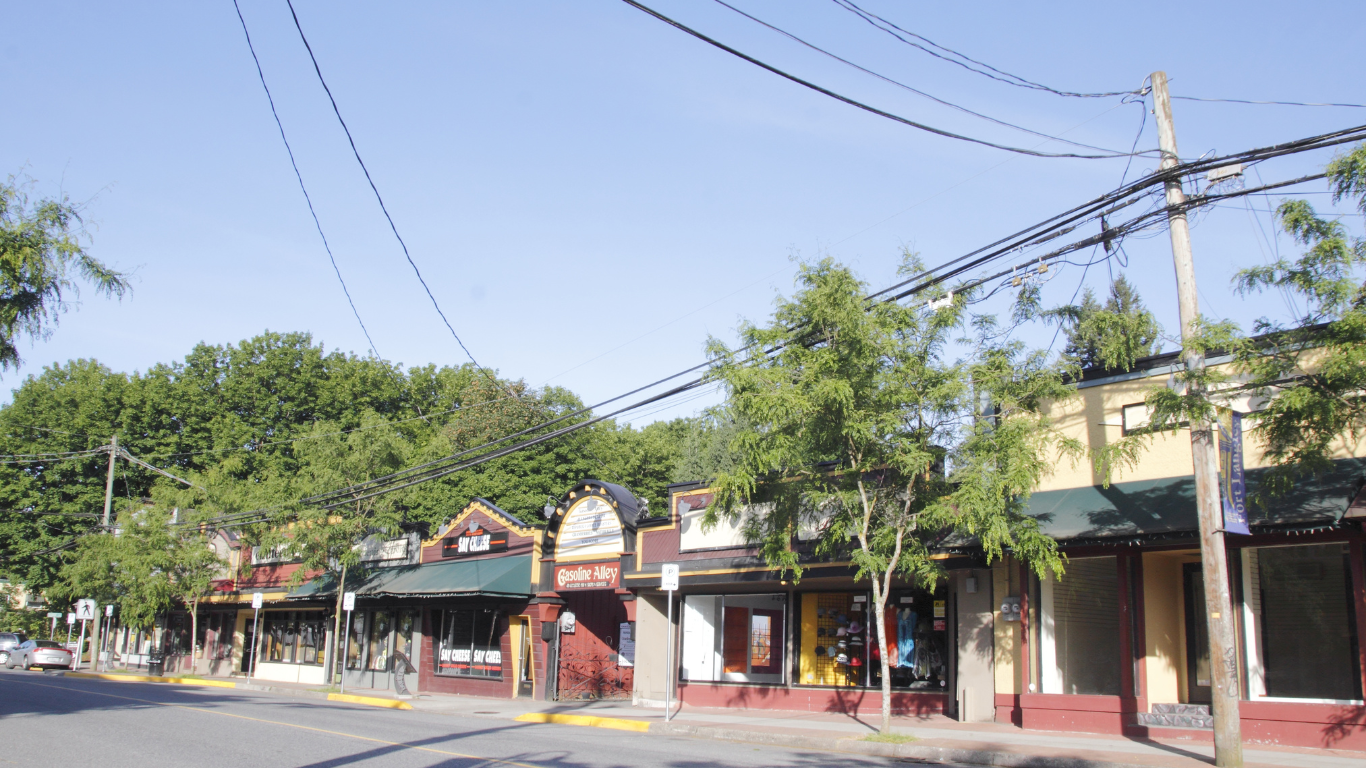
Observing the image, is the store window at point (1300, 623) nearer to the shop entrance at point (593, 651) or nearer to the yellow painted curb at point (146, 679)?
the shop entrance at point (593, 651)

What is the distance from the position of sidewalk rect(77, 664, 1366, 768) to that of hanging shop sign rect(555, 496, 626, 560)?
4.42 metres

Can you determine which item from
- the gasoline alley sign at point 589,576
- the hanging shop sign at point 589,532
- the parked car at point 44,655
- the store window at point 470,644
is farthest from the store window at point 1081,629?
the parked car at point 44,655

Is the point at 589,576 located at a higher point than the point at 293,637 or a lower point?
higher

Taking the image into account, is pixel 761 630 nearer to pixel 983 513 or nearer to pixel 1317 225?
pixel 983 513

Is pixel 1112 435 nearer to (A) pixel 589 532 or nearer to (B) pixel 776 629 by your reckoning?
(B) pixel 776 629

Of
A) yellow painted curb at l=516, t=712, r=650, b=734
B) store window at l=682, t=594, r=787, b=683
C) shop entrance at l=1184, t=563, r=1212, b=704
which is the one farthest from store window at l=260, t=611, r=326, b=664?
shop entrance at l=1184, t=563, r=1212, b=704

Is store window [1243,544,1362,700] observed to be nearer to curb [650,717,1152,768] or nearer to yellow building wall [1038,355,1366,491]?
yellow building wall [1038,355,1366,491]

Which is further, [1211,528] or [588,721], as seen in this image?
[588,721]

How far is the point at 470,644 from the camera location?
2891cm

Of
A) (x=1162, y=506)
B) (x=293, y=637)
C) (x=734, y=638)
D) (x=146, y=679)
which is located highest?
(x=1162, y=506)

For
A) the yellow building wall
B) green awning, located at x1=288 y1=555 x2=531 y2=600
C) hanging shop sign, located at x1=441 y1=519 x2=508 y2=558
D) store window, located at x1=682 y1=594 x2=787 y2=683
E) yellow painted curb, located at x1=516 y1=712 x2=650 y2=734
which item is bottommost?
yellow painted curb, located at x1=516 y1=712 x2=650 y2=734

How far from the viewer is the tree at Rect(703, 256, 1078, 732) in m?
14.1

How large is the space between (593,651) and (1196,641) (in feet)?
51.3

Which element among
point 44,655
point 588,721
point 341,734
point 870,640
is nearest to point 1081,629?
point 870,640
